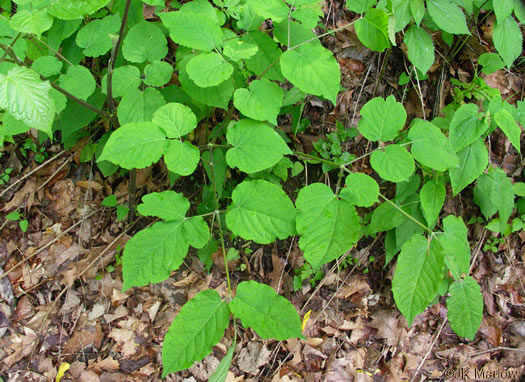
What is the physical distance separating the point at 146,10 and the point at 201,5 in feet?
2.63

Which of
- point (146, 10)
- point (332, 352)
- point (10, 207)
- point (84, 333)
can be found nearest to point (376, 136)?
point (332, 352)

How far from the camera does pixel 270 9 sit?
5.24ft

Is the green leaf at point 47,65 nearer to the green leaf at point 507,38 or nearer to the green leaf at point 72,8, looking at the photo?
the green leaf at point 72,8

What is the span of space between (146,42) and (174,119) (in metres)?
0.50

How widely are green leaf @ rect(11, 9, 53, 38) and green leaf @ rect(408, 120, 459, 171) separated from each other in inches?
63.3

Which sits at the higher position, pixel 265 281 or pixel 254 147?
pixel 254 147

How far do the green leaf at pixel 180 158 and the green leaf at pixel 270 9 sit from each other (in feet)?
2.19

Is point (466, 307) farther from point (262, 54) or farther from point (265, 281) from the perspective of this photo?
point (262, 54)

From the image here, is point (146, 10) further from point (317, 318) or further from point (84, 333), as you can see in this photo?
point (317, 318)

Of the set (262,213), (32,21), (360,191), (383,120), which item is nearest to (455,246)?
(360,191)

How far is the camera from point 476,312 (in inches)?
68.2

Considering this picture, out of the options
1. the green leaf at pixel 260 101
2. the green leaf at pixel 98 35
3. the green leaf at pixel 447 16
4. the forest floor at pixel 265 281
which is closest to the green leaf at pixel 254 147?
the green leaf at pixel 260 101

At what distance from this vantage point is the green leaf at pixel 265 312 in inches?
55.2

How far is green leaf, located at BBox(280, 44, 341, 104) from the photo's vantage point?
4.91ft
